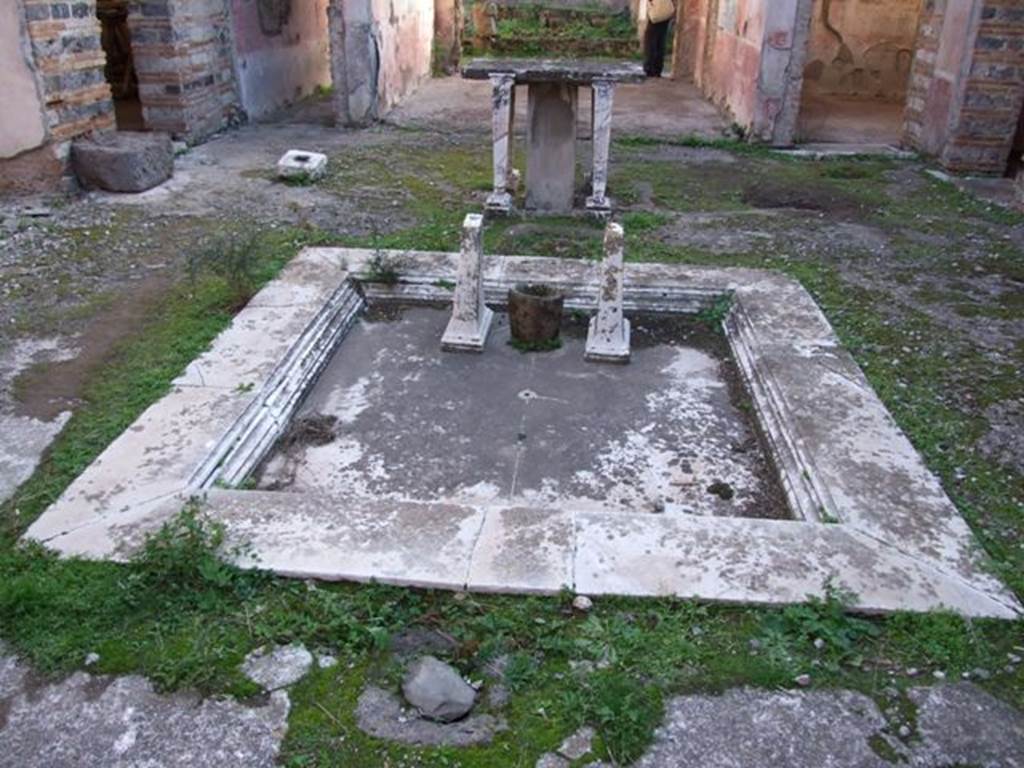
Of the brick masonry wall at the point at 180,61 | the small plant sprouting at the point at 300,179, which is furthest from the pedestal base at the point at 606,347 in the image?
the brick masonry wall at the point at 180,61

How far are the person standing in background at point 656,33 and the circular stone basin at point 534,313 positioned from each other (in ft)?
34.2

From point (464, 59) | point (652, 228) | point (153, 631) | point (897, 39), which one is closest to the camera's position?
point (153, 631)

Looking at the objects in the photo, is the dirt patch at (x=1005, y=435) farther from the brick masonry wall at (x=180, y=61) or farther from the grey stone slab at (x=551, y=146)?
the brick masonry wall at (x=180, y=61)

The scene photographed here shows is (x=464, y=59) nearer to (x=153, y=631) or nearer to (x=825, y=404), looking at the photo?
(x=825, y=404)

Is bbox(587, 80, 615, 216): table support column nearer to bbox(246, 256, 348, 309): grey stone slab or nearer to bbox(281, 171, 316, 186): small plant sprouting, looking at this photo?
bbox(246, 256, 348, 309): grey stone slab

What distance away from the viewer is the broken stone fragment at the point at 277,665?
97.3 inches

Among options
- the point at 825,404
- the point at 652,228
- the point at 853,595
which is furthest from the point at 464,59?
the point at 853,595

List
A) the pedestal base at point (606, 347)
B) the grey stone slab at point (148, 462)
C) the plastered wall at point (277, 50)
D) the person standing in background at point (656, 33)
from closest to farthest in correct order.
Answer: the grey stone slab at point (148, 462) → the pedestal base at point (606, 347) → the plastered wall at point (277, 50) → the person standing in background at point (656, 33)

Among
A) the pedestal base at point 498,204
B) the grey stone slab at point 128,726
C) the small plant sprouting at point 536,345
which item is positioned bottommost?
the small plant sprouting at point 536,345

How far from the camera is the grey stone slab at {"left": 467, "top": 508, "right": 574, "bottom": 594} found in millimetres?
2811

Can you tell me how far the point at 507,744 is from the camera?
228 cm

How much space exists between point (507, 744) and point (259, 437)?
2.03 m

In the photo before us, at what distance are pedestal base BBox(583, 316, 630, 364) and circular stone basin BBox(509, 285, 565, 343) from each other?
0.76 feet

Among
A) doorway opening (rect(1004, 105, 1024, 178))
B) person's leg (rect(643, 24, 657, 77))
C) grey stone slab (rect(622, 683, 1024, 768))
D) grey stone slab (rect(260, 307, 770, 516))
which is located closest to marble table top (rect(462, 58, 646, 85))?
grey stone slab (rect(260, 307, 770, 516))
